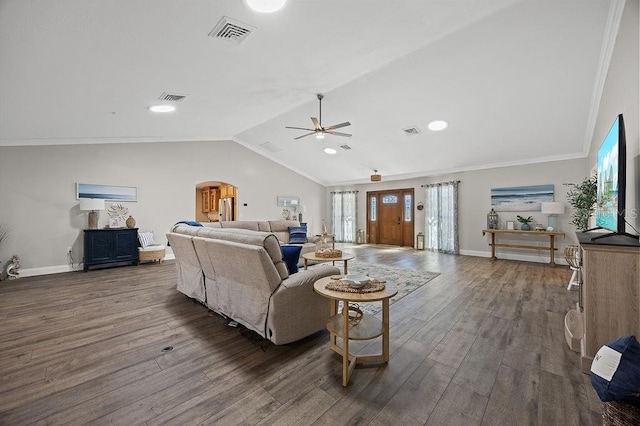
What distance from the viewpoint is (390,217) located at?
9.43 metres

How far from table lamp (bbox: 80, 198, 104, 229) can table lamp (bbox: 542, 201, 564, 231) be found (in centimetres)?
928

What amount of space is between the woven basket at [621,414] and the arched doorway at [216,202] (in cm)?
785

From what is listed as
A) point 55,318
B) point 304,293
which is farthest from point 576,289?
point 55,318

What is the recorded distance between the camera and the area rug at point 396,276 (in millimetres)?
3670

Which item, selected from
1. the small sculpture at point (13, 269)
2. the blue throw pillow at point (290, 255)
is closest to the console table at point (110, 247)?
the small sculpture at point (13, 269)

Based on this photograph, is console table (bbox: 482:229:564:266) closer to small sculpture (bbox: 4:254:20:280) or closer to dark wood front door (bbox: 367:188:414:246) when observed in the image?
dark wood front door (bbox: 367:188:414:246)

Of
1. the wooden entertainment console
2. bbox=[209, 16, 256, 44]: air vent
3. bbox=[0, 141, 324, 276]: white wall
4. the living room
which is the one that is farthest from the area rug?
bbox=[0, 141, 324, 276]: white wall

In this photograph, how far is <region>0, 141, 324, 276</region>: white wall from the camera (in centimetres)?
503

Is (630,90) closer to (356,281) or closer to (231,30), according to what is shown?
(356,281)

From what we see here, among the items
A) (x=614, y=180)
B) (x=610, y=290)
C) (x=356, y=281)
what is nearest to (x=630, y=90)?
(x=614, y=180)

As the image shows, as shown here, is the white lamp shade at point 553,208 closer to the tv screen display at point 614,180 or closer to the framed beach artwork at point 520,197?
the framed beach artwork at point 520,197

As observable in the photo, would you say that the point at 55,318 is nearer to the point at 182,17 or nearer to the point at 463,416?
the point at 182,17

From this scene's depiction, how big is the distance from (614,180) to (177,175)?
7692 mm

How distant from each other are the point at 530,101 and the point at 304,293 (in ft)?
15.3
